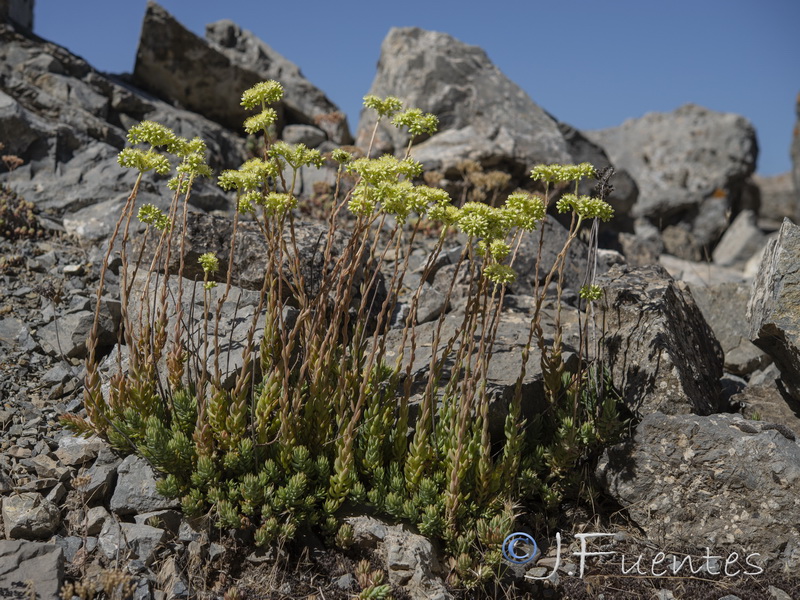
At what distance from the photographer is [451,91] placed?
36.6ft

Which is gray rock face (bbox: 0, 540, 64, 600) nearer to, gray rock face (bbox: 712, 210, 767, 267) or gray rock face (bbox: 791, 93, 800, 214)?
gray rock face (bbox: 712, 210, 767, 267)

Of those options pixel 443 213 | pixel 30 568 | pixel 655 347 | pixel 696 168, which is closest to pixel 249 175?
pixel 443 213

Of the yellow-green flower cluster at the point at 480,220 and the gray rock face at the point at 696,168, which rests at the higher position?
the gray rock face at the point at 696,168

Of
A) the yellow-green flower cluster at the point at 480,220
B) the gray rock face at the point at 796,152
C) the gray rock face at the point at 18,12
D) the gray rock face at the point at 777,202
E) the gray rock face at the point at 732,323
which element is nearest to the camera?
the yellow-green flower cluster at the point at 480,220

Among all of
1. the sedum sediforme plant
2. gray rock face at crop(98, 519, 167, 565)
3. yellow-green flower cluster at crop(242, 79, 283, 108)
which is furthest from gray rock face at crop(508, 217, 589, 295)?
gray rock face at crop(98, 519, 167, 565)

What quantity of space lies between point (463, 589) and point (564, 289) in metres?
3.82

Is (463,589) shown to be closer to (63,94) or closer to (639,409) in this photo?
(639,409)

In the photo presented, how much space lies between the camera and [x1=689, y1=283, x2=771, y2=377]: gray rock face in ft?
22.6

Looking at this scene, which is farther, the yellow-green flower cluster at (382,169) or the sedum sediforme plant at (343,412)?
the sedum sediforme plant at (343,412)

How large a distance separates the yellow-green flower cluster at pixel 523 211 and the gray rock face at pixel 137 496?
2.75 metres

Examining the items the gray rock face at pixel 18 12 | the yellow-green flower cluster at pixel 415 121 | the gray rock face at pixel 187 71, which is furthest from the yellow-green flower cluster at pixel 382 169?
the gray rock face at pixel 18 12

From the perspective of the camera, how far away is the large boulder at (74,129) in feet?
26.4

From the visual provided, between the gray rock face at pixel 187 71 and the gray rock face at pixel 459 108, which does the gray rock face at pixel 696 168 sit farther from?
the gray rock face at pixel 187 71

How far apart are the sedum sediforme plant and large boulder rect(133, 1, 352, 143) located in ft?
23.2
